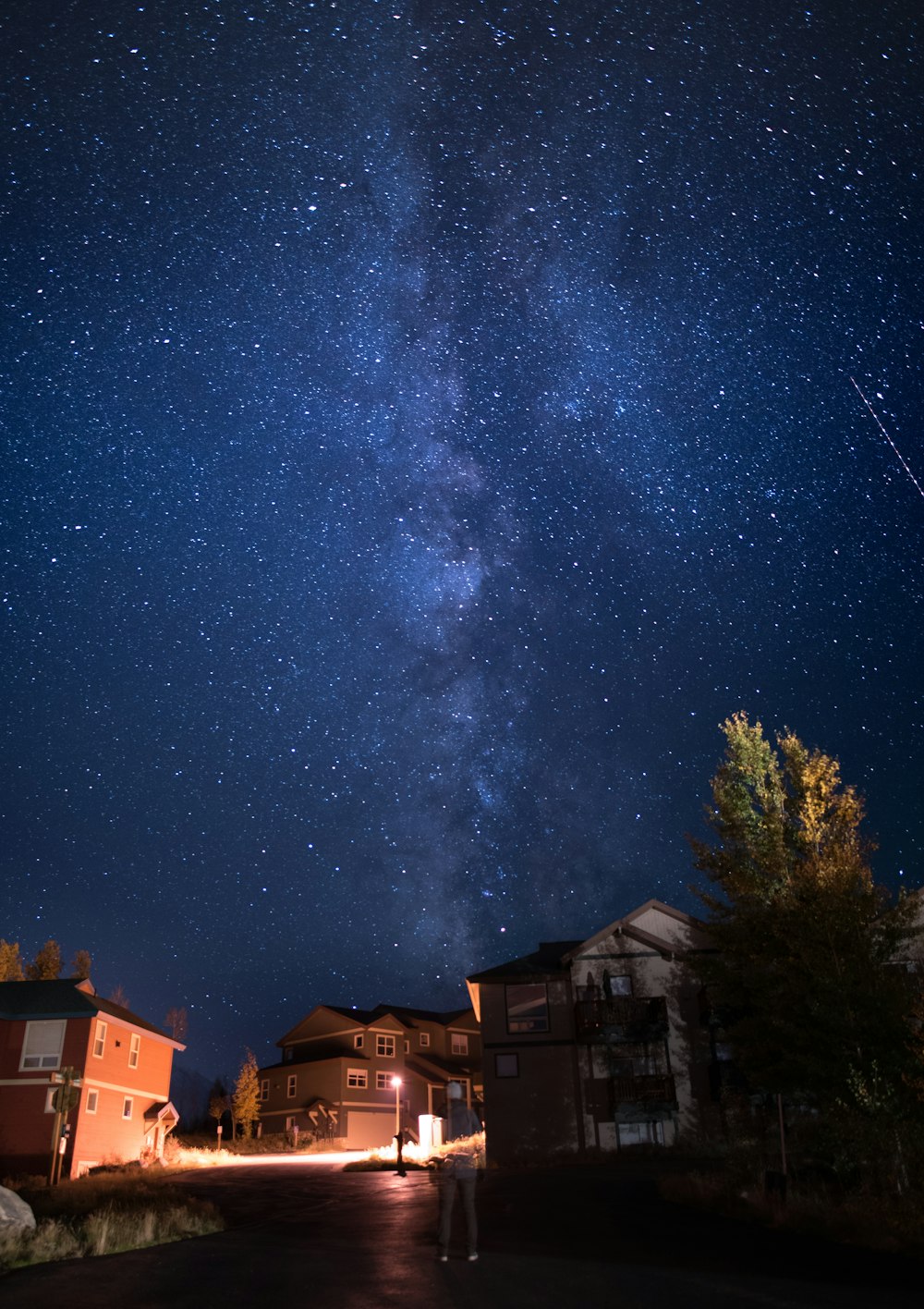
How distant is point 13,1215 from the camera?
47.0 ft

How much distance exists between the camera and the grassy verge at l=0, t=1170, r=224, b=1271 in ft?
41.1

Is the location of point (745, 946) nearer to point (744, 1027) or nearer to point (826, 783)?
point (744, 1027)

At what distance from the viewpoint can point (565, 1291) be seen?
946 cm

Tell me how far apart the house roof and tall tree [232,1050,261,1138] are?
22008 millimetres

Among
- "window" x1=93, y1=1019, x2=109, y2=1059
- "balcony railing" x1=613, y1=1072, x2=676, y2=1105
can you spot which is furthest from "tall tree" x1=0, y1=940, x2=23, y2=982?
"balcony railing" x1=613, y1=1072, x2=676, y2=1105

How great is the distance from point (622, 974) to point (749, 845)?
18.0m

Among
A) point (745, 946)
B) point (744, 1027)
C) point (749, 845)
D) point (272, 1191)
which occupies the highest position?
point (749, 845)

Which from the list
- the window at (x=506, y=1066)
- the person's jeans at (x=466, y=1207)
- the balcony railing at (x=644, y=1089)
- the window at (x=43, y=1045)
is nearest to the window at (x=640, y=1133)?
the balcony railing at (x=644, y=1089)

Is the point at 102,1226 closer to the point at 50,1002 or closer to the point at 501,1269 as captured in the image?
the point at 501,1269

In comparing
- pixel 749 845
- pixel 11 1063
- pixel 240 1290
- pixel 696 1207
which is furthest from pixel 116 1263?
pixel 11 1063

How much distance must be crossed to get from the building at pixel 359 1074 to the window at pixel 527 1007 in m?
21.9

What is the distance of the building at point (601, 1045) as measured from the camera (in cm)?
3684

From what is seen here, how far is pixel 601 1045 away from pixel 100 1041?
73.5 ft

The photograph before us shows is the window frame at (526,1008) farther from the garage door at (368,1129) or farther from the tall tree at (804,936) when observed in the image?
the garage door at (368,1129)
